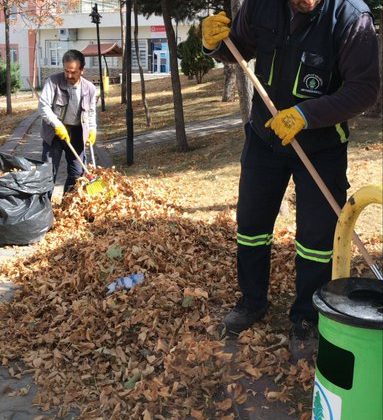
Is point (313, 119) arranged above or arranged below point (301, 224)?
above

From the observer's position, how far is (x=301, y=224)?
110 inches

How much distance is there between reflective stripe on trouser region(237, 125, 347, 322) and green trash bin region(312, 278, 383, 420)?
0.83 metres

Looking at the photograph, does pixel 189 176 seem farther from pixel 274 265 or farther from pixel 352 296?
pixel 352 296

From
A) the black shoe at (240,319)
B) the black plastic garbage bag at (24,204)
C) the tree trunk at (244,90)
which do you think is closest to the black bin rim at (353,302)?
the black shoe at (240,319)

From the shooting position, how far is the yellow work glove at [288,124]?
8.14 feet

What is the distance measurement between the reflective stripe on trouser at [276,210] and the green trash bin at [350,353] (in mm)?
825

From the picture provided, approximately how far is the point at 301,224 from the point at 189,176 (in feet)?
16.1

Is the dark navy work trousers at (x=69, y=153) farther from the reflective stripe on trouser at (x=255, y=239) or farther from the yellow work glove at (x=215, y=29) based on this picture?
the reflective stripe on trouser at (x=255, y=239)

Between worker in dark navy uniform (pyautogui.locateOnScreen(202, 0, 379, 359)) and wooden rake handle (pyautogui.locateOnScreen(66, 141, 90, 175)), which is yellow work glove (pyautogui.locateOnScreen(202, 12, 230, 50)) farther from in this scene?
wooden rake handle (pyautogui.locateOnScreen(66, 141, 90, 175))

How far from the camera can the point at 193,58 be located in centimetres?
2294

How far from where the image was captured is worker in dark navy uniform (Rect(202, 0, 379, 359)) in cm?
246

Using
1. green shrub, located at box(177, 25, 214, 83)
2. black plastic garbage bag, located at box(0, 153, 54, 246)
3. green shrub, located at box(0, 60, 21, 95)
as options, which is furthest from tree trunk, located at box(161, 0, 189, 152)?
green shrub, located at box(0, 60, 21, 95)

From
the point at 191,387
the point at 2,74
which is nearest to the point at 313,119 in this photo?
the point at 191,387

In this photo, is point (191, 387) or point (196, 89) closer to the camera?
point (191, 387)
